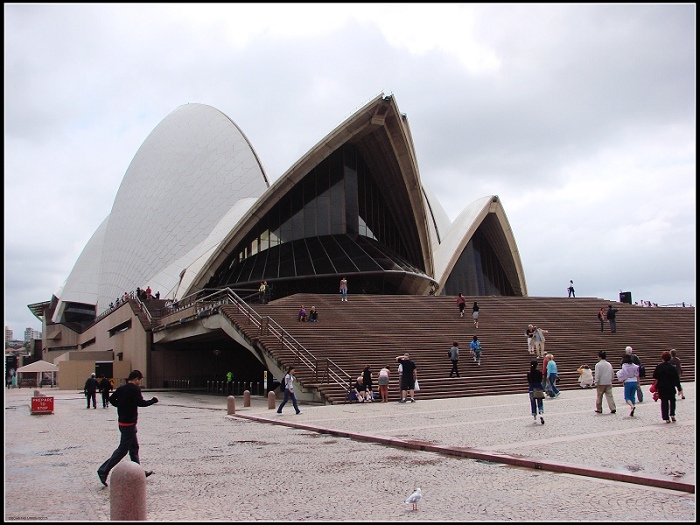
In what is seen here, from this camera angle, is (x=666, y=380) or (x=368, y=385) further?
(x=368, y=385)

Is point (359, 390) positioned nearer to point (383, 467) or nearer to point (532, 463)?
point (383, 467)

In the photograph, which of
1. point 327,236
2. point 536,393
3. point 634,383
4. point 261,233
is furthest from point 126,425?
point 327,236

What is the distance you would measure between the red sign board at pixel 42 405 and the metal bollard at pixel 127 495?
14.6 meters

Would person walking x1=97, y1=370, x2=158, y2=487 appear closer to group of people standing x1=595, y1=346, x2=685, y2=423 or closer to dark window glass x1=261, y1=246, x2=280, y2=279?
group of people standing x1=595, y1=346, x2=685, y2=423

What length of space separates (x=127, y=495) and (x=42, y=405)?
48.5ft

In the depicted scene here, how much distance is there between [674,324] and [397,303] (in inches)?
467

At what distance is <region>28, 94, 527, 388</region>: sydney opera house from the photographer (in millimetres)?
34219

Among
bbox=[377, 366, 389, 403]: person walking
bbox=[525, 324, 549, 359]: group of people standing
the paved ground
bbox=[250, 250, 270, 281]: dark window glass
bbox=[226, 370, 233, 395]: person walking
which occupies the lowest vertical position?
bbox=[226, 370, 233, 395]: person walking

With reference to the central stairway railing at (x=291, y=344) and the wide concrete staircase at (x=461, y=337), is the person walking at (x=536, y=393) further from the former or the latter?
the central stairway railing at (x=291, y=344)

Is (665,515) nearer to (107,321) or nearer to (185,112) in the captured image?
(107,321)

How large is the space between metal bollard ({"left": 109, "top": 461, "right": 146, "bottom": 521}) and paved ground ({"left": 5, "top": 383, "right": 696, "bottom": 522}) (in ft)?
1.37

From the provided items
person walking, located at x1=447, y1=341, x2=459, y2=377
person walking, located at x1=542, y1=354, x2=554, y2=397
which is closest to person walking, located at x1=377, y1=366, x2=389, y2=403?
person walking, located at x1=447, y1=341, x2=459, y2=377

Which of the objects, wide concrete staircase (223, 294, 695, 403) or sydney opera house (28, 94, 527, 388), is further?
sydney opera house (28, 94, 527, 388)

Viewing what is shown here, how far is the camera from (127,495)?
5035 millimetres
